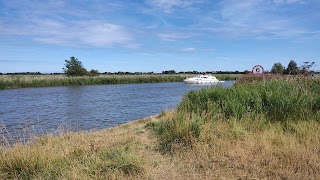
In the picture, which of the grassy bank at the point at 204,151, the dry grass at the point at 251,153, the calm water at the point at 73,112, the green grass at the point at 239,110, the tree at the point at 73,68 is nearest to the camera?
the dry grass at the point at 251,153

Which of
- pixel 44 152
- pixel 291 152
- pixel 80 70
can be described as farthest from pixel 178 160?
pixel 80 70

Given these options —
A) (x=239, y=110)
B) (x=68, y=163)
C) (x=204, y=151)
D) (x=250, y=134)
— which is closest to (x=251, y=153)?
(x=204, y=151)

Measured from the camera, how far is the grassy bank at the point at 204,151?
5172mm

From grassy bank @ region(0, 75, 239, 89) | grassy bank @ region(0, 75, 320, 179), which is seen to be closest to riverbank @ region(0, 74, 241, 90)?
grassy bank @ region(0, 75, 239, 89)

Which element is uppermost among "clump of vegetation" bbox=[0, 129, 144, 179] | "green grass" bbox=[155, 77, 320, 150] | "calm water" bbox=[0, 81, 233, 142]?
"green grass" bbox=[155, 77, 320, 150]

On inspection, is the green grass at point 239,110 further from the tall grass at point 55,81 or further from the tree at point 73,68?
the tree at point 73,68

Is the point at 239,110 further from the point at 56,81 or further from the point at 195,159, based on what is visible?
the point at 56,81

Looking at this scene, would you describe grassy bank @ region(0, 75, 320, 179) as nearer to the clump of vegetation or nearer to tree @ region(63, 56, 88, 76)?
the clump of vegetation

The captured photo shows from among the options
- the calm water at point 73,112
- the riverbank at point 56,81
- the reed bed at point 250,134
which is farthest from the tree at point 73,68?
the reed bed at point 250,134

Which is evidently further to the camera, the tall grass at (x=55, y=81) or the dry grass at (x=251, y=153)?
the tall grass at (x=55, y=81)

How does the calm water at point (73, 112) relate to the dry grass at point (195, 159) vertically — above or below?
below

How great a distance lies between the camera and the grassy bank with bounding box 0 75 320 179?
5.17m

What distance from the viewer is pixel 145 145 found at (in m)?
7.22

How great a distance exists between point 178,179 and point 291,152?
7.19ft
